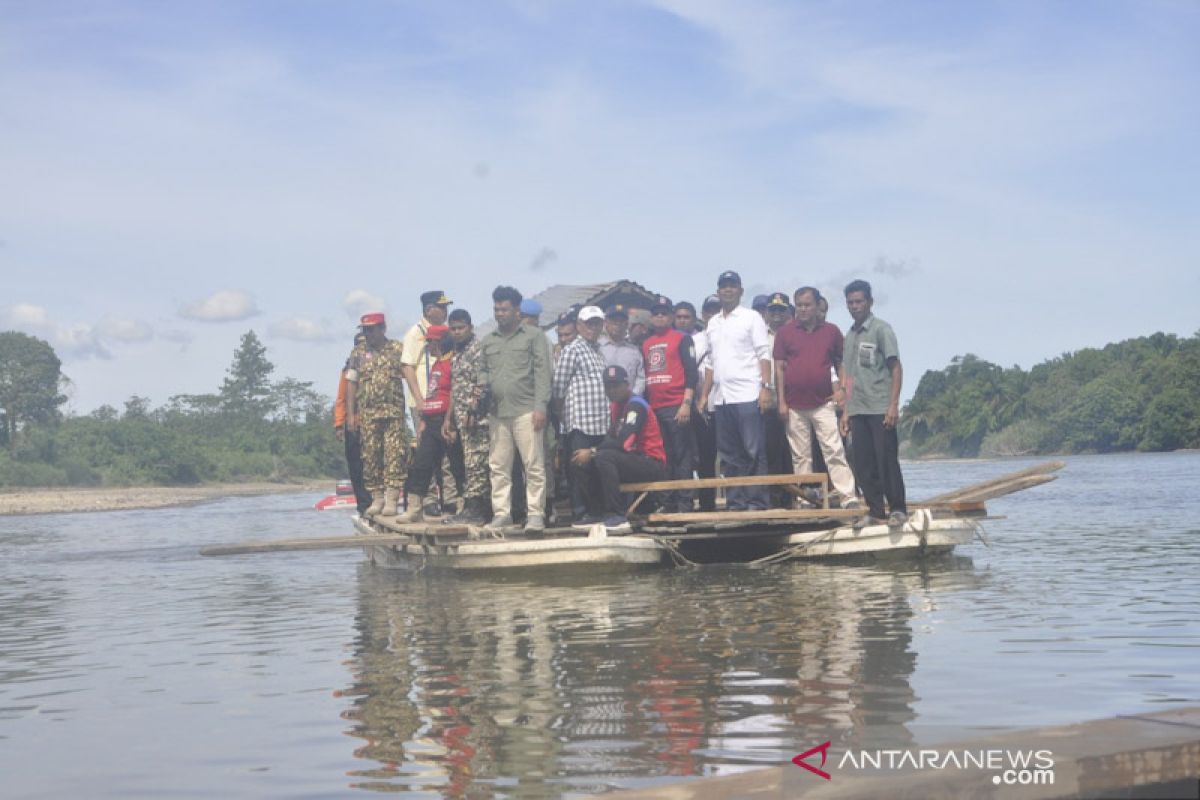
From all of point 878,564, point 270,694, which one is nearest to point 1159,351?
point 878,564

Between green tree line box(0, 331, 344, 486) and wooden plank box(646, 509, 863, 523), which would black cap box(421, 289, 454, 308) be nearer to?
wooden plank box(646, 509, 863, 523)

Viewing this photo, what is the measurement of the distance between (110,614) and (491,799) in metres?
6.79

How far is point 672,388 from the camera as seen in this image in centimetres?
1115

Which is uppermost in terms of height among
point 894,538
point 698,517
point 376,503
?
point 376,503

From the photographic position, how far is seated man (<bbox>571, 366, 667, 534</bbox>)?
1064 centimetres

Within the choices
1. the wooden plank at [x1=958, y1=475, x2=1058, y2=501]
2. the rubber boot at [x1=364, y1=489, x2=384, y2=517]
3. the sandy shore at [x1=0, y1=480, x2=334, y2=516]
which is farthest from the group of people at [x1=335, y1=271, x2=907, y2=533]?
the sandy shore at [x1=0, y1=480, x2=334, y2=516]

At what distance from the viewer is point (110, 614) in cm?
1005

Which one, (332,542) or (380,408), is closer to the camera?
(332,542)

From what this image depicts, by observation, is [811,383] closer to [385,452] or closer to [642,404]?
[642,404]

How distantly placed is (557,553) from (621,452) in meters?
1.04

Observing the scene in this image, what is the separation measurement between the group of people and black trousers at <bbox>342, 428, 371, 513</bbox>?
0.60m

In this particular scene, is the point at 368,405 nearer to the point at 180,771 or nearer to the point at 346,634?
the point at 346,634

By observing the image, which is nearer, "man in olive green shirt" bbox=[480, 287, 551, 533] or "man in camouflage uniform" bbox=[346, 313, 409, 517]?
"man in olive green shirt" bbox=[480, 287, 551, 533]

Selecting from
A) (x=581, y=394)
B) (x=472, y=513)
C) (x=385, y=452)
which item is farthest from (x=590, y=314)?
(x=385, y=452)
